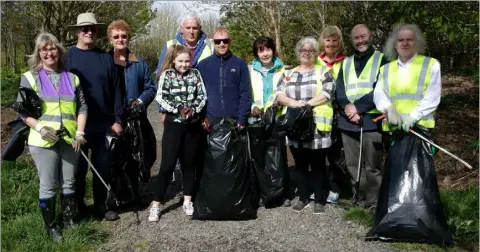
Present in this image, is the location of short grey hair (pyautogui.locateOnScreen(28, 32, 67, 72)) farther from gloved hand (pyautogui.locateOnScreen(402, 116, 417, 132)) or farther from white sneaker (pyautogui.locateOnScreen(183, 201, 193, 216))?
gloved hand (pyautogui.locateOnScreen(402, 116, 417, 132))

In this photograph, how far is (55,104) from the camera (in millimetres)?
3875

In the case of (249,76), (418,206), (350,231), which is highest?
(249,76)

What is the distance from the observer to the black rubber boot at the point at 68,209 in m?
4.09

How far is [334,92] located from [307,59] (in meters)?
0.40

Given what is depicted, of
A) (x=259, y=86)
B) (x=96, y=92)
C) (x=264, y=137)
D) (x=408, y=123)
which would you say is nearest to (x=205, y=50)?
(x=259, y=86)

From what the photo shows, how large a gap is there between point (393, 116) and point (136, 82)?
2353mm

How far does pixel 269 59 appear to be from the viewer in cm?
461

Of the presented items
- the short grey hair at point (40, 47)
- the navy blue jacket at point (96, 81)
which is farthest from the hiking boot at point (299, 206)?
the short grey hair at point (40, 47)

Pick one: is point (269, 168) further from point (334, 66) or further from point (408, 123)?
point (408, 123)

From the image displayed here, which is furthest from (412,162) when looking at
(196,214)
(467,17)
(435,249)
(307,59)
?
(467,17)

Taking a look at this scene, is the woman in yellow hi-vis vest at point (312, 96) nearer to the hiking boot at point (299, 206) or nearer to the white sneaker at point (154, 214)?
the hiking boot at point (299, 206)

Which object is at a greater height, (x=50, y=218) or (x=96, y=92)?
(x=96, y=92)

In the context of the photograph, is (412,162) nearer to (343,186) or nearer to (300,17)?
(343,186)

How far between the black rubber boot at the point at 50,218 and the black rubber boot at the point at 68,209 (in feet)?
0.42
